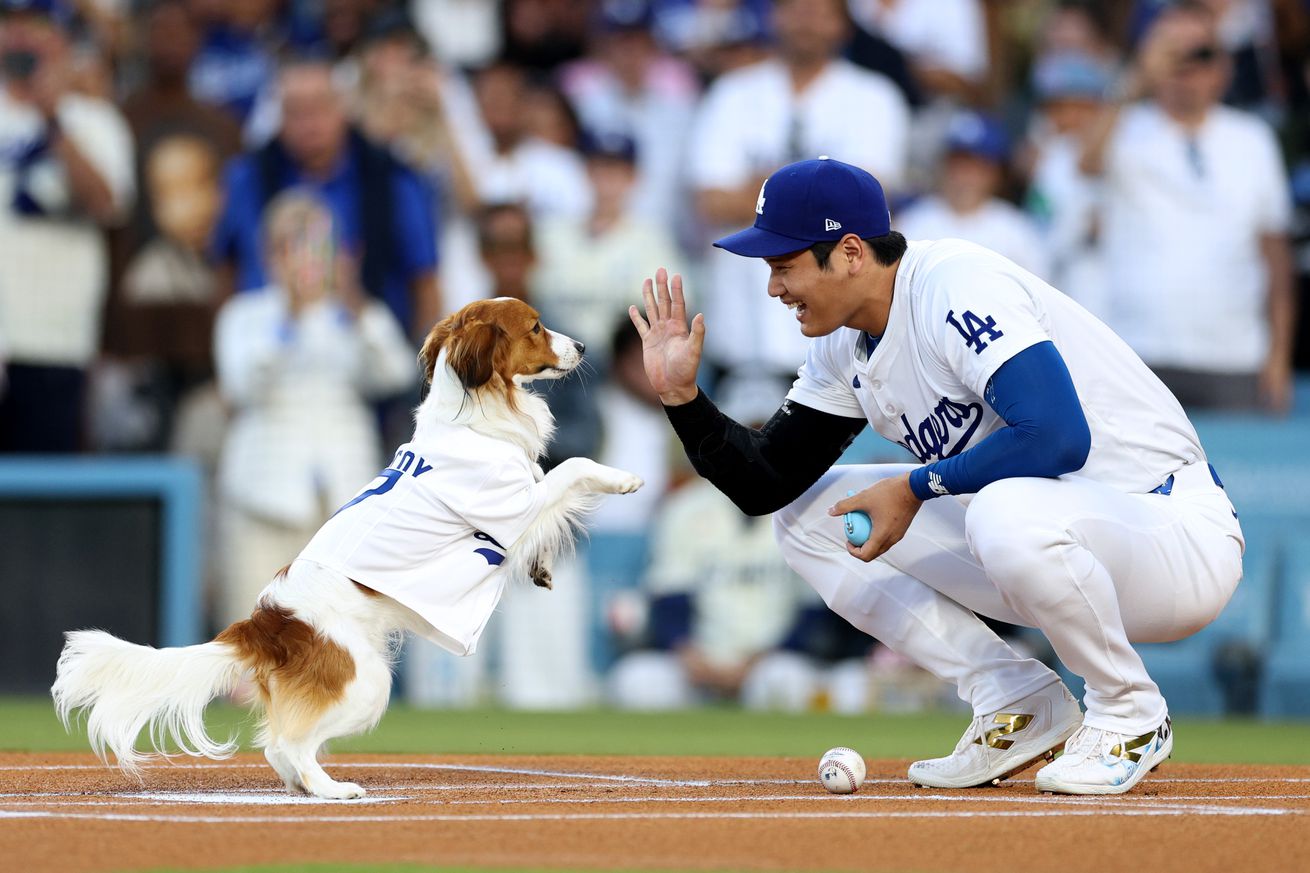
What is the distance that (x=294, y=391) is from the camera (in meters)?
10.7

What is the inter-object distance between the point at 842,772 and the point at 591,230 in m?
6.47

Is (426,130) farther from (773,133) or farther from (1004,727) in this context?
(1004,727)

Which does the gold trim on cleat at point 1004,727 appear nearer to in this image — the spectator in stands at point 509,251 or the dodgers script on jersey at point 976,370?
the dodgers script on jersey at point 976,370

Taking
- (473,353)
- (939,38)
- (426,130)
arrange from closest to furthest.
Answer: (473,353) → (426,130) → (939,38)

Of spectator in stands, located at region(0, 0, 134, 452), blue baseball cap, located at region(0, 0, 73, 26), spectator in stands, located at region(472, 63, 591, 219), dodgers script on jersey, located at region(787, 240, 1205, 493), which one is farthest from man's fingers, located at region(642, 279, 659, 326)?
blue baseball cap, located at region(0, 0, 73, 26)

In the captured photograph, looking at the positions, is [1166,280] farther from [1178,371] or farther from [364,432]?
[364,432]

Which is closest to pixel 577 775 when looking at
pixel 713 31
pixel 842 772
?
pixel 842 772

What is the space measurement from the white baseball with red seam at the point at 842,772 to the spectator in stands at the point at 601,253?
582cm

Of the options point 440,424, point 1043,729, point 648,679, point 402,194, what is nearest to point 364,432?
point 402,194

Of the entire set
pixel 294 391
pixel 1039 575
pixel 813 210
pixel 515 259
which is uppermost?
pixel 515 259

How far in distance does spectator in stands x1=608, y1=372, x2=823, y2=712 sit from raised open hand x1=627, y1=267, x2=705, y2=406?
4.99 meters

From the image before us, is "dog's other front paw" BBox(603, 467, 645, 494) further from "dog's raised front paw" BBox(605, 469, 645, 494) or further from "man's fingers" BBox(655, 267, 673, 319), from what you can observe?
"man's fingers" BBox(655, 267, 673, 319)

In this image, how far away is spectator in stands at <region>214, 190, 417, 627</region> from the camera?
10562 mm

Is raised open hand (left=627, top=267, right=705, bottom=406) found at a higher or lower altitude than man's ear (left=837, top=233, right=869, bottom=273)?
lower
